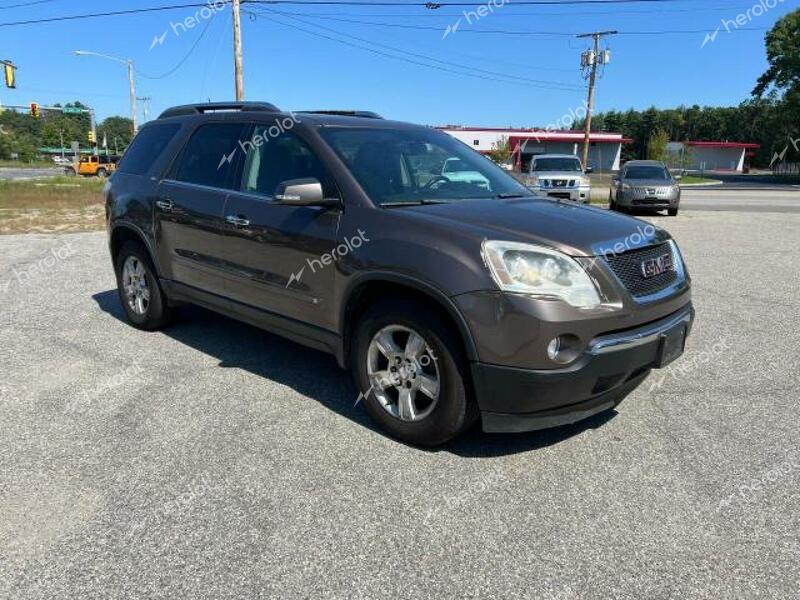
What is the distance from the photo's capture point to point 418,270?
3256mm

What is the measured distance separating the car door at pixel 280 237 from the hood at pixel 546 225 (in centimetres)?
63

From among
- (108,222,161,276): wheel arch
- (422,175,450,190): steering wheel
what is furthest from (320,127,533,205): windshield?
(108,222,161,276): wheel arch

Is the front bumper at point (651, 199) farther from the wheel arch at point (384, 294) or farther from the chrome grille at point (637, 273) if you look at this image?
the wheel arch at point (384, 294)

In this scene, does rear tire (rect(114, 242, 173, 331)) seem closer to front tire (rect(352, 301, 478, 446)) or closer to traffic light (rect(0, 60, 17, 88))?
front tire (rect(352, 301, 478, 446))

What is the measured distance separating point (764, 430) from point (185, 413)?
3.47 meters

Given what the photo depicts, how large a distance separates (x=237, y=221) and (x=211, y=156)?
2.66 ft

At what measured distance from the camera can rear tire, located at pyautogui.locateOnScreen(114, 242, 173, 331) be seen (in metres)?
5.55

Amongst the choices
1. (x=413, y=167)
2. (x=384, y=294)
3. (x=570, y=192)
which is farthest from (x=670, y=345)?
(x=570, y=192)

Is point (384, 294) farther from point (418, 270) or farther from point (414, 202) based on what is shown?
point (414, 202)

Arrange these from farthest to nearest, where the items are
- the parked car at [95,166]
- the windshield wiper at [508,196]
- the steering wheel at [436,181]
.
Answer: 1. the parked car at [95,166]
2. the windshield wiper at [508,196]
3. the steering wheel at [436,181]

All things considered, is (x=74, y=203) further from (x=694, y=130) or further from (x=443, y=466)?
(x=694, y=130)

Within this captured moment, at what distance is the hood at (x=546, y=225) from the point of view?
3.19 metres

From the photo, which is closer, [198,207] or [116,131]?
[198,207]

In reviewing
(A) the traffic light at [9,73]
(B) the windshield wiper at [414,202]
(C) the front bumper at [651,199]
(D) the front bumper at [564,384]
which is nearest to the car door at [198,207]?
(B) the windshield wiper at [414,202]
